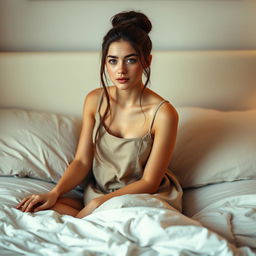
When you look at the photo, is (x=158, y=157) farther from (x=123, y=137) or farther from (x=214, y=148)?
(x=214, y=148)

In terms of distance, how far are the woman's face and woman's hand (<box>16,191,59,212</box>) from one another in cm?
47

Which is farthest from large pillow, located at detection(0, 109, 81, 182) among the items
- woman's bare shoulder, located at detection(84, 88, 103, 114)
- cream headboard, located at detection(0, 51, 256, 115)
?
woman's bare shoulder, located at detection(84, 88, 103, 114)

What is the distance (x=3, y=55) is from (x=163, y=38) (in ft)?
2.70

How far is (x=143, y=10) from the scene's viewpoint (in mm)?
2520

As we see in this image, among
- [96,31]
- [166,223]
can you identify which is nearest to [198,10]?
[96,31]

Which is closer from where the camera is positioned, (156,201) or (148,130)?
(156,201)

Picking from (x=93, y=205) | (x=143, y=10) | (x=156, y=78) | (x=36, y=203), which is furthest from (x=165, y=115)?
(x=143, y=10)

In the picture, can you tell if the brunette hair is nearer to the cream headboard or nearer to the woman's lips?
the woman's lips

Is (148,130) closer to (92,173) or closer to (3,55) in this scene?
(92,173)

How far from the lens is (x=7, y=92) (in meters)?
2.51

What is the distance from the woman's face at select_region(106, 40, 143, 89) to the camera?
1.73 metres

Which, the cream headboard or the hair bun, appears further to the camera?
the cream headboard

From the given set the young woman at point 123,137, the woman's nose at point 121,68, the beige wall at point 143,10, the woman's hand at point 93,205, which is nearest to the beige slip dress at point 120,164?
the young woman at point 123,137

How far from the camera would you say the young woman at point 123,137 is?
5.71ft
